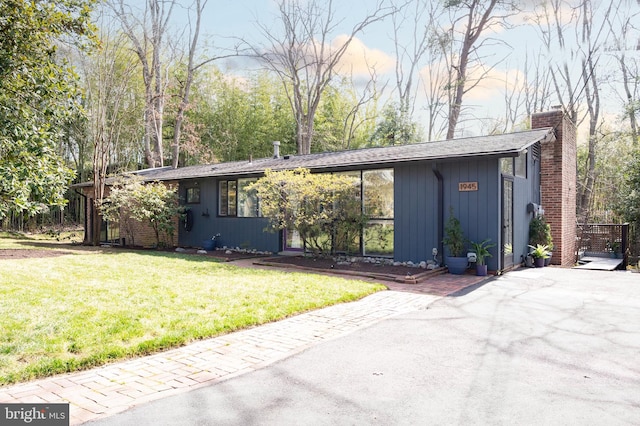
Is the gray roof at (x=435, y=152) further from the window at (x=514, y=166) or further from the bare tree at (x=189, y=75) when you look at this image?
the bare tree at (x=189, y=75)

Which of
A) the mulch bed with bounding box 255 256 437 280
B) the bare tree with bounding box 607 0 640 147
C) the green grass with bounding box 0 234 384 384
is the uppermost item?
the bare tree with bounding box 607 0 640 147

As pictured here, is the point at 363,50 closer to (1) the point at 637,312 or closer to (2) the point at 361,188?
(2) the point at 361,188

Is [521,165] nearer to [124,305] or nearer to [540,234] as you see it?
[540,234]

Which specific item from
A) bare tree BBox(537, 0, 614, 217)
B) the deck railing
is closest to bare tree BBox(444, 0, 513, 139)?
bare tree BBox(537, 0, 614, 217)

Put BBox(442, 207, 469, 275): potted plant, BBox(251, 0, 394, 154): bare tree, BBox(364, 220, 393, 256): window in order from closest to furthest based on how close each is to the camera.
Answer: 1. BBox(442, 207, 469, 275): potted plant
2. BBox(364, 220, 393, 256): window
3. BBox(251, 0, 394, 154): bare tree

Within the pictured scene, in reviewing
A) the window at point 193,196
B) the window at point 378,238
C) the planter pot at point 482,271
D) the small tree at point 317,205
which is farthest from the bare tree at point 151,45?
the planter pot at point 482,271

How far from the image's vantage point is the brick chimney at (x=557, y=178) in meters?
10.1

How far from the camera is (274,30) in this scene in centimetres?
2070

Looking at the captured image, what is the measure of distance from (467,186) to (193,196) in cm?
875

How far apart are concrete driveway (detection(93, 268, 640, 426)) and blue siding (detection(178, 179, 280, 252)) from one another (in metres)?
7.35

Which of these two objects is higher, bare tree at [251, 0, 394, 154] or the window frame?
bare tree at [251, 0, 394, 154]

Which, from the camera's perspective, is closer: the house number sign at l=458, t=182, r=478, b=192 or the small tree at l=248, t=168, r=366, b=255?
the house number sign at l=458, t=182, r=478, b=192

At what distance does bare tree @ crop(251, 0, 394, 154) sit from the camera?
67.3 ft

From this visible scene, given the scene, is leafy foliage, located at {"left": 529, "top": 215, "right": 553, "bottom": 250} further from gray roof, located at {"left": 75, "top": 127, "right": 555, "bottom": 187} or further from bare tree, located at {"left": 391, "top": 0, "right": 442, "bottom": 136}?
bare tree, located at {"left": 391, "top": 0, "right": 442, "bottom": 136}
